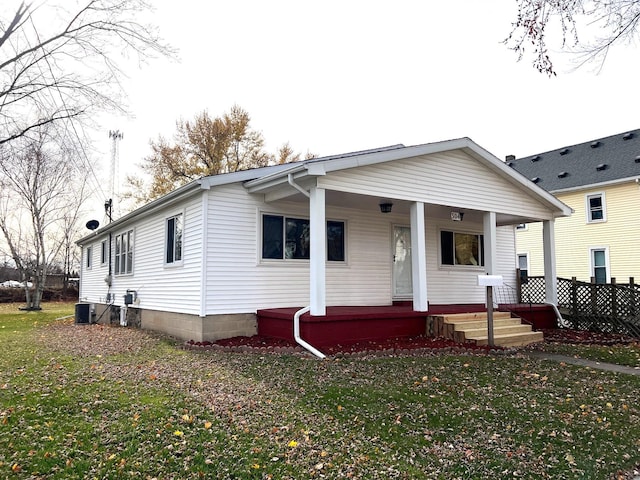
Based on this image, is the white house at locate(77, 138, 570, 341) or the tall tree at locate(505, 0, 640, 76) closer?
the tall tree at locate(505, 0, 640, 76)

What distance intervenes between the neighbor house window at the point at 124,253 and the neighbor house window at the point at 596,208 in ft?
55.9

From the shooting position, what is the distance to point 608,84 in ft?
19.7

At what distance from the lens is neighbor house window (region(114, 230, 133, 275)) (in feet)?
44.0

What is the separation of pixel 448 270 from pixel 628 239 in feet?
30.3

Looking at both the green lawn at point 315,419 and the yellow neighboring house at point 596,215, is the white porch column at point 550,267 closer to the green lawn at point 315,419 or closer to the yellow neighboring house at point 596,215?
the green lawn at point 315,419

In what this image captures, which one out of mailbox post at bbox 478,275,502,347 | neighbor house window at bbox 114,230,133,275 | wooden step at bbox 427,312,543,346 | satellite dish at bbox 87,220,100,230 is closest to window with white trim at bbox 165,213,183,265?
neighbor house window at bbox 114,230,133,275

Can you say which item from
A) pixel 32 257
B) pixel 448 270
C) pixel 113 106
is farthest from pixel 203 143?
pixel 113 106

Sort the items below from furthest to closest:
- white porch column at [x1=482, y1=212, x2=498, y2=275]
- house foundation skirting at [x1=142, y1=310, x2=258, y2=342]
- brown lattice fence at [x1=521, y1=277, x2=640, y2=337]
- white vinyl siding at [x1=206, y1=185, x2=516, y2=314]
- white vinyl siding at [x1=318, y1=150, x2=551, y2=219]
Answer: brown lattice fence at [x1=521, y1=277, x2=640, y2=337] → white porch column at [x1=482, y1=212, x2=498, y2=275] → white vinyl siding at [x1=206, y1=185, x2=516, y2=314] → house foundation skirting at [x1=142, y1=310, x2=258, y2=342] → white vinyl siding at [x1=318, y1=150, x2=551, y2=219]

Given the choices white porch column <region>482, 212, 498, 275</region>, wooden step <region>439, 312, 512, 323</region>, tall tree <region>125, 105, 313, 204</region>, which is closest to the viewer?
wooden step <region>439, 312, 512, 323</region>

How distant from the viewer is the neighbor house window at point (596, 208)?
17.9 m

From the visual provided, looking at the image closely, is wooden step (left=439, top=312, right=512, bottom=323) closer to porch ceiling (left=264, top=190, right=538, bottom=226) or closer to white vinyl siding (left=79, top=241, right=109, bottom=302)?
porch ceiling (left=264, top=190, right=538, bottom=226)

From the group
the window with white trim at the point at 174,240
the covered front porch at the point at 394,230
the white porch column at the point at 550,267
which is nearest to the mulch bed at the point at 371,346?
the covered front porch at the point at 394,230

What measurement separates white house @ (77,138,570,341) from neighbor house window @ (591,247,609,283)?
24.4 feet

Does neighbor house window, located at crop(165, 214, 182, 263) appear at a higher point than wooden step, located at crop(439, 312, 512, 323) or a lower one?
higher
